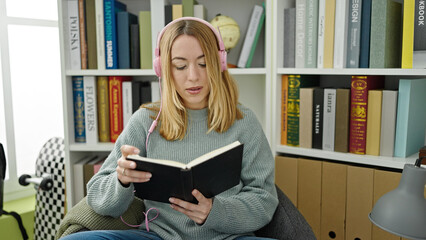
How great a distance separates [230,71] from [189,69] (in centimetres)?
53

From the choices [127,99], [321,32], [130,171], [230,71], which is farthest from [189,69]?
[127,99]

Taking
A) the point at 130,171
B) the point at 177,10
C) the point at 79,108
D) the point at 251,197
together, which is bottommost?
the point at 251,197

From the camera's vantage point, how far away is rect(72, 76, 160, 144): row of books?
196 centimetres

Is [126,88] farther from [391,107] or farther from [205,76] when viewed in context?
[391,107]

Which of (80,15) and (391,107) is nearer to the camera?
(391,107)

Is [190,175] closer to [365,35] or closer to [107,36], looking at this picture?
[365,35]

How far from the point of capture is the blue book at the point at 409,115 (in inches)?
59.4

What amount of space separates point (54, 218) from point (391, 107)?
5.30 ft

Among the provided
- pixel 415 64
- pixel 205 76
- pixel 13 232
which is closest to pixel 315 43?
pixel 415 64

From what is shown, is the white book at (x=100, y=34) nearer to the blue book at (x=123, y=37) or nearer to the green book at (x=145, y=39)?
the blue book at (x=123, y=37)

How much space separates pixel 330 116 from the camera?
167 cm

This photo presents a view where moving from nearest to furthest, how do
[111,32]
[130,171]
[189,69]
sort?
[130,171] < [189,69] < [111,32]

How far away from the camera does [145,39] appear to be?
190 centimetres

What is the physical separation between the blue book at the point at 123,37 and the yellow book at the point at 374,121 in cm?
108
